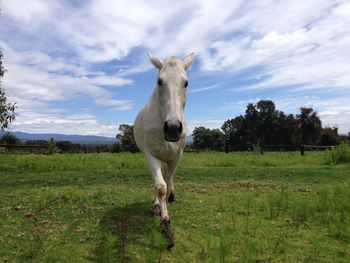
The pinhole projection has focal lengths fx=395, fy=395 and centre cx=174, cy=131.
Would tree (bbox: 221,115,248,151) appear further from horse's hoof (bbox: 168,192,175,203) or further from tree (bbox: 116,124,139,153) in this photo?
horse's hoof (bbox: 168,192,175,203)

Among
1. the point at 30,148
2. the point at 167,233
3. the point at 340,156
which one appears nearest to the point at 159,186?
the point at 167,233

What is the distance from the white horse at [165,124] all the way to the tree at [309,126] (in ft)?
127

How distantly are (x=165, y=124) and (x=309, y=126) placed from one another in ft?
134

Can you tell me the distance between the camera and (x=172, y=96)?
5207 mm

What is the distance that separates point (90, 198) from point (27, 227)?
2.05 m

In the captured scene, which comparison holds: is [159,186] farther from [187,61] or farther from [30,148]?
[30,148]

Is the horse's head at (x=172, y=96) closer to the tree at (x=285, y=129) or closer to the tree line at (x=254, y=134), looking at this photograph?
the tree line at (x=254, y=134)

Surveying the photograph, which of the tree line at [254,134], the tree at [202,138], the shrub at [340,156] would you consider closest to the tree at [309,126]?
the tree line at [254,134]

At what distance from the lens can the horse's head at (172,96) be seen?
15.8 feet

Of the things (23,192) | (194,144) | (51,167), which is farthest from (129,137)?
(23,192)

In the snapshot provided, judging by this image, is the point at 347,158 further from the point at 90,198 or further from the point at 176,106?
the point at 176,106

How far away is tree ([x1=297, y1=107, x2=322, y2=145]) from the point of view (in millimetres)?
42688

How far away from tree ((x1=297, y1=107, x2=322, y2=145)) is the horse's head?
39586mm

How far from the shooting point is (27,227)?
19.0 ft
